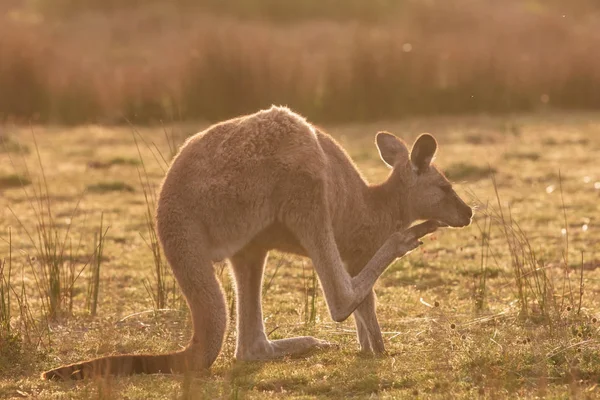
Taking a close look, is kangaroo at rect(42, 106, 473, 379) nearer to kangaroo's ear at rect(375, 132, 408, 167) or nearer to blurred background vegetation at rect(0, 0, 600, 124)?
kangaroo's ear at rect(375, 132, 408, 167)

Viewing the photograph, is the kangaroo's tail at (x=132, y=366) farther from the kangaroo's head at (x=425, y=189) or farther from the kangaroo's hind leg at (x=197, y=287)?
the kangaroo's head at (x=425, y=189)

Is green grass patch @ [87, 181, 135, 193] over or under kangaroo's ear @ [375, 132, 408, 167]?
over

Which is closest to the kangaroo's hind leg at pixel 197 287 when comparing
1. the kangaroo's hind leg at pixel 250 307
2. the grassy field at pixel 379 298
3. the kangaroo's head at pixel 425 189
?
the grassy field at pixel 379 298

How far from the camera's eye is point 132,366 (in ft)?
16.3

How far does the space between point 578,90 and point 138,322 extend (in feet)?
37.1

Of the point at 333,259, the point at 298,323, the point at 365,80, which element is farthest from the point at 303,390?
the point at 365,80

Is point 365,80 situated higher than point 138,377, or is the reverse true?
point 365,80

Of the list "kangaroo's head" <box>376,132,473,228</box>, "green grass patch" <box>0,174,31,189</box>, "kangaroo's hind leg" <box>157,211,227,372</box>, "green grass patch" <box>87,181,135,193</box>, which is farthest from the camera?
"green grass patch" <box>0,174,31,189</box>

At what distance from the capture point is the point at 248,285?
560 centimetres

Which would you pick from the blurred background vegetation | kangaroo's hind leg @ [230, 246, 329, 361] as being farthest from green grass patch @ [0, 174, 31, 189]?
kangaroo's hind leg @ [230, 246, 329, 361]

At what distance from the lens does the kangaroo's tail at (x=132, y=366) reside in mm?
4840

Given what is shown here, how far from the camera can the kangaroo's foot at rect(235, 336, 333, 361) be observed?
5602mm

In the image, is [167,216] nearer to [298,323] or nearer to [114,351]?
[114,351]

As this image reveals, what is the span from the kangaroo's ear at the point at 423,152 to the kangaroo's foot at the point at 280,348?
109 cm
